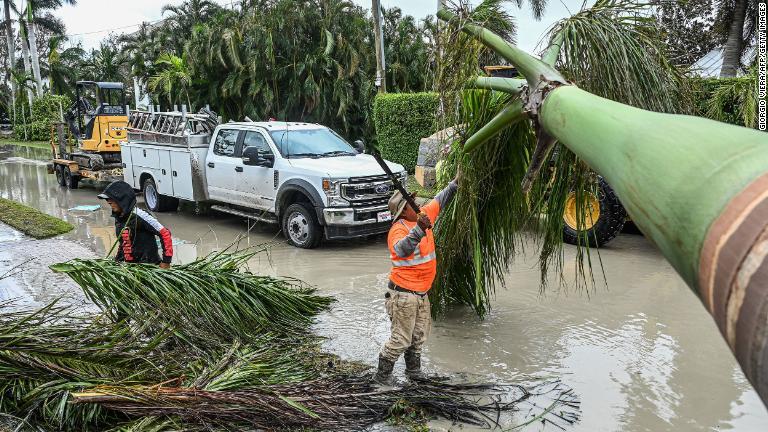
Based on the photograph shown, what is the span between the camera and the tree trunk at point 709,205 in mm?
794

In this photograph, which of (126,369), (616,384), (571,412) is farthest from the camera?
(616,384)

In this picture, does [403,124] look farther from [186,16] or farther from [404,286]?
[186,16]

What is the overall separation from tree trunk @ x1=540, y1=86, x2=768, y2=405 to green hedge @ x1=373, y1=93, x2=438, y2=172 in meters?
16.8

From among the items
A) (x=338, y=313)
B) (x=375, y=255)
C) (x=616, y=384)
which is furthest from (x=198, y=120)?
(x=616, y=384)

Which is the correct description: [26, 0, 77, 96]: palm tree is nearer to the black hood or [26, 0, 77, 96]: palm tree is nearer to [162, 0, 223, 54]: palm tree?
[162, 0, 223, 54]: palm tree

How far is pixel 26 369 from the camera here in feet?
13.3

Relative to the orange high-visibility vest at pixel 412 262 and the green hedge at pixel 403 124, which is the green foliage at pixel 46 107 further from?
the orange high-visibility vest at pixel 412 262

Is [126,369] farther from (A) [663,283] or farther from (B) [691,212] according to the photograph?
(A) [663,283]

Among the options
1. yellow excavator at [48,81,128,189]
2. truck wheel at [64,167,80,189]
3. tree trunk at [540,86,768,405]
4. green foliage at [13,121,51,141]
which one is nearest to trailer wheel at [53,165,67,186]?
yellow excavator at [48,81,128,189]

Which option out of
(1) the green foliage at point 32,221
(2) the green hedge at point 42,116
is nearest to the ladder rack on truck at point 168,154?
(1) the green foliage at point 32,221

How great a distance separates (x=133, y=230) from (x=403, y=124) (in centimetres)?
1291

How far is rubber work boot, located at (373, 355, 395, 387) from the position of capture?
522cm

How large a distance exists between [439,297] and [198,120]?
8.34 m

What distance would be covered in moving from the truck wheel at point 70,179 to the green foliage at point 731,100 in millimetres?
16096
